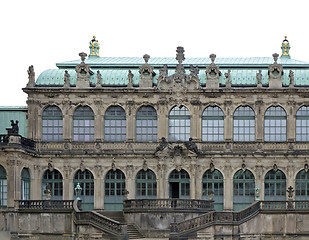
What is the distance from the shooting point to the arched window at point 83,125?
236ft

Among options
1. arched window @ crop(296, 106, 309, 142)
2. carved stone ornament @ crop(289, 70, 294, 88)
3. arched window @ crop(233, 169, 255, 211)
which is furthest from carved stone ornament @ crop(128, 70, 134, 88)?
arched window @ crop(296, 106, 309, 142)

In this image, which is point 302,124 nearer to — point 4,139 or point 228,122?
point 228,122

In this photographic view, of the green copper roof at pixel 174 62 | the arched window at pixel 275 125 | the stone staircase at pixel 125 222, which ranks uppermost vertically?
the green copper roof at pixel 174 62

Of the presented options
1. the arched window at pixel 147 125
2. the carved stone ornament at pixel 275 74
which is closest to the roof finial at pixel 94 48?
the arched window at pixel 147 125

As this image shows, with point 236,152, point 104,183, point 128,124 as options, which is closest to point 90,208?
point 104,183

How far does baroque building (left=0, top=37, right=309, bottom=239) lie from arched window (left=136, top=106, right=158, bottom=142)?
0.07m

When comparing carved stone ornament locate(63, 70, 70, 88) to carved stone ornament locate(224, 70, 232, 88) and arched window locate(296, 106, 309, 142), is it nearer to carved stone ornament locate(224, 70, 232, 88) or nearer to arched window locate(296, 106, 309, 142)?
carved stone ornament locate(224, 70, 232, 88)

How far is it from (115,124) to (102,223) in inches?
534

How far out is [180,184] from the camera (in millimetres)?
70812

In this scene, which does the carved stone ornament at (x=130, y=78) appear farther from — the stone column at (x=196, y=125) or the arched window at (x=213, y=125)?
the arched window at (x=213, y=125)

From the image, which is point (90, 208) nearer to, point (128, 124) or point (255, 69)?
point (128, 124)

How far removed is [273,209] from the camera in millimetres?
64500

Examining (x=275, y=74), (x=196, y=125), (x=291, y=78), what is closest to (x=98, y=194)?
(x=196, y=125)

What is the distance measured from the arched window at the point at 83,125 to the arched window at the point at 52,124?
3.52 ft
